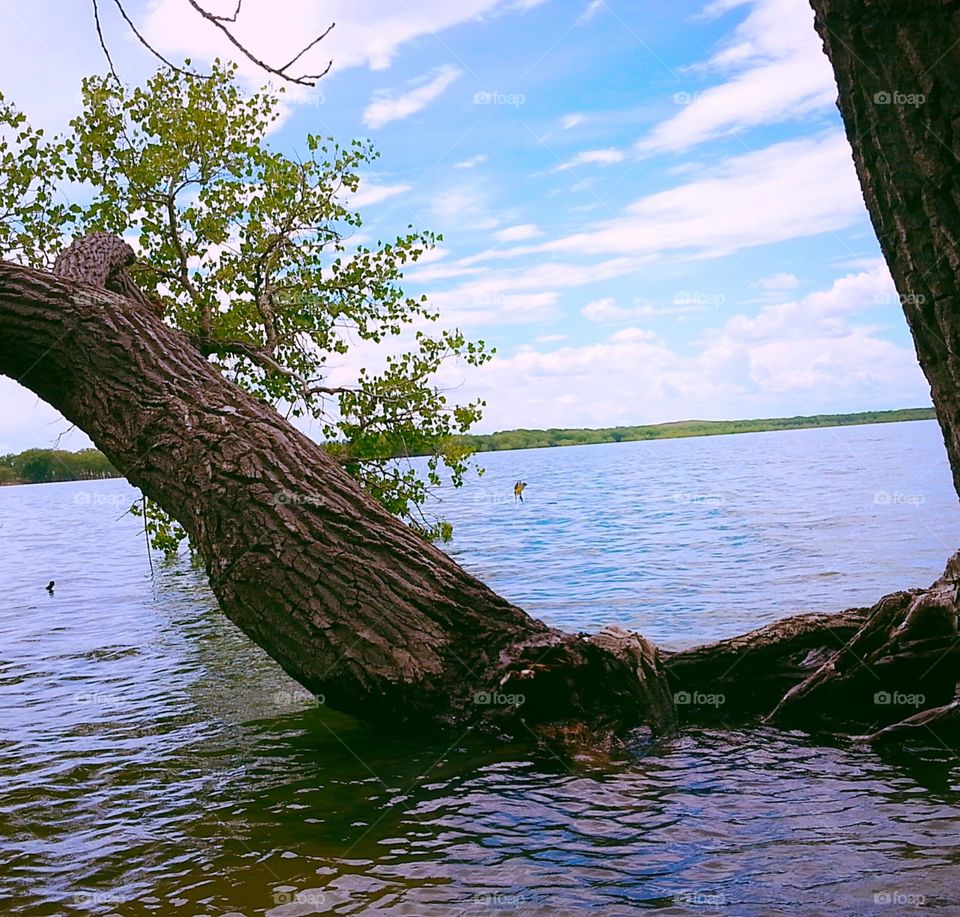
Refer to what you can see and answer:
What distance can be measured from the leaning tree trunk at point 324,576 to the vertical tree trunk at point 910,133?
377 centimetres

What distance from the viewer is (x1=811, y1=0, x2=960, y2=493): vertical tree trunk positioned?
280 cm

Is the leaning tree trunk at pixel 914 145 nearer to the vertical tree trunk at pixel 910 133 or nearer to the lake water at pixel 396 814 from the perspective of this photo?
the vertical tree trunk at pixel 910 133

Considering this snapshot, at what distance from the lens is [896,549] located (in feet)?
58.2

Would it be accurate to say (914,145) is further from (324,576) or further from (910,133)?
(324,576)

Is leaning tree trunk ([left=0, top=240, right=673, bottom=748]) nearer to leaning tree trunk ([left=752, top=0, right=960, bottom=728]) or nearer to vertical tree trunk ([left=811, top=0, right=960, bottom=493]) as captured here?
leaning tree trunk ([left=752, top=0, right=960, bottom=728])

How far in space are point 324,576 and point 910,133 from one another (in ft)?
15.3

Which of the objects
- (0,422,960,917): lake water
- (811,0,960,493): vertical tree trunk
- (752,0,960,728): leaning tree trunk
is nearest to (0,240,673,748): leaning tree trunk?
(0,422,960,917): lake water

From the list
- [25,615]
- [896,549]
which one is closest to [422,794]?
[25,615]

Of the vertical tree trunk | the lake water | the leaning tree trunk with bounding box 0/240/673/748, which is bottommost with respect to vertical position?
the lake water

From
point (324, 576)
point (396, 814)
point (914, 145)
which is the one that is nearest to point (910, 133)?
point (914, 145)

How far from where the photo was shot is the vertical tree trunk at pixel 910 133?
2.80 m

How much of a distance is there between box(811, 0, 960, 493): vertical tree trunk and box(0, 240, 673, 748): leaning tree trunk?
3774 mm

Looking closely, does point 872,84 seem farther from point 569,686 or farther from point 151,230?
point 151,230

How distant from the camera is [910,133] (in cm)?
291
